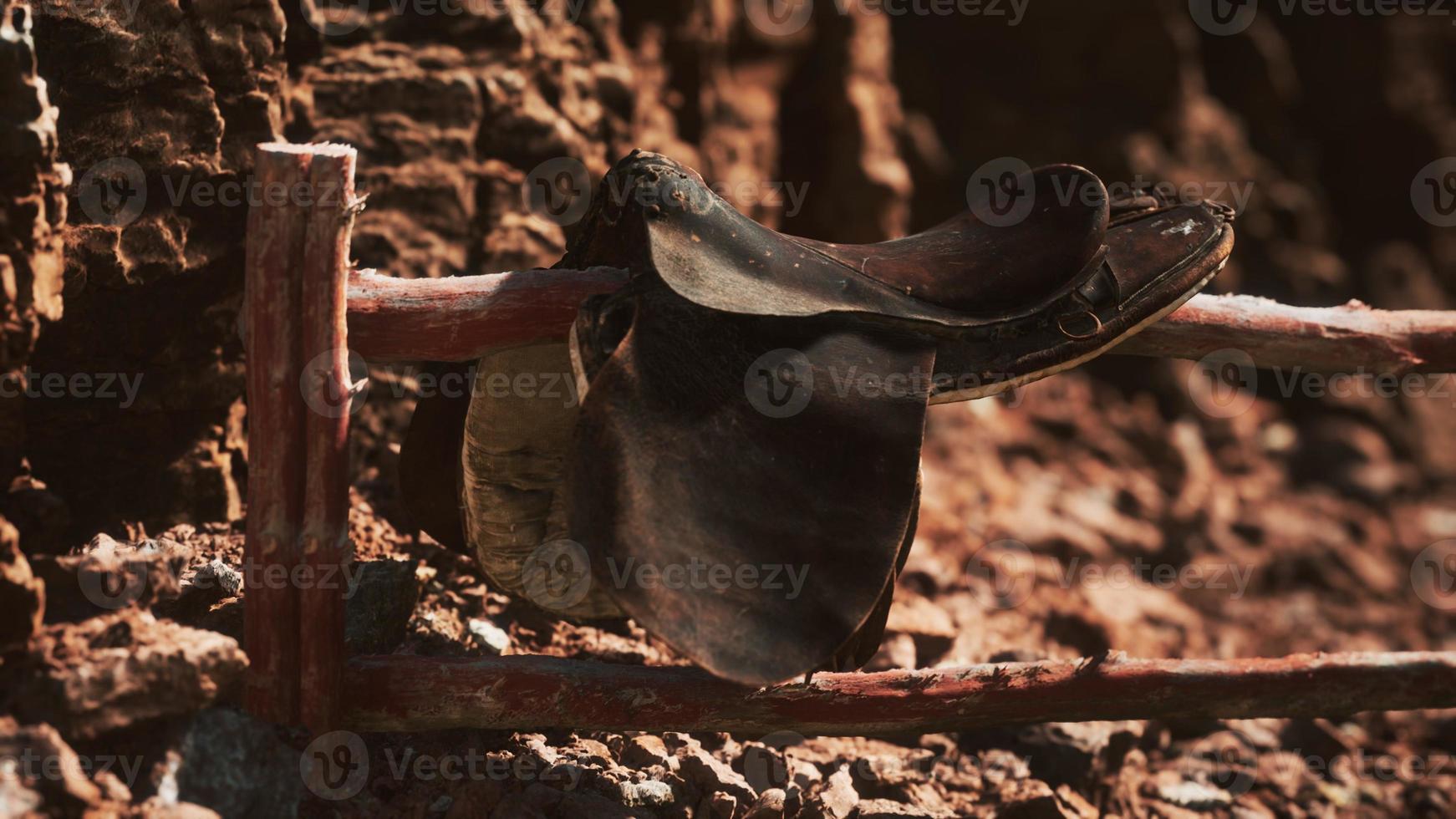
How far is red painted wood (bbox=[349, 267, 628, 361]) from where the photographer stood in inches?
92.9

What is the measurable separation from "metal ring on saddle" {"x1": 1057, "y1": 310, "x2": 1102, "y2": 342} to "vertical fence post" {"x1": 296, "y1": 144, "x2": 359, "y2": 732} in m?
1.50

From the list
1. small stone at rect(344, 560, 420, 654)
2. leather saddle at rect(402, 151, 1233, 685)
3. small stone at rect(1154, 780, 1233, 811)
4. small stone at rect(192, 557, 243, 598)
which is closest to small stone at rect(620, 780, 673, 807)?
leather saddle at rect(402, 151, 1233, 685)

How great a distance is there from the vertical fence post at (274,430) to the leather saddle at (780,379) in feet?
1.90

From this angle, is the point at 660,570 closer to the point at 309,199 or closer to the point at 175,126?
the point at 309,199

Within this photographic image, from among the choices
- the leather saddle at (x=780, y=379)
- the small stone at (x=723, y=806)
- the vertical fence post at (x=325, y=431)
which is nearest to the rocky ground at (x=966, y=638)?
the small stone at (x=723, y=806)

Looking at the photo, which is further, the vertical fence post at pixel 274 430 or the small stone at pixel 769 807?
the small stone at pixel 769 807

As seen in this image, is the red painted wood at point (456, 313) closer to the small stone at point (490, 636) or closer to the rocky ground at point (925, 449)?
the rocky ground at point (925, 449)

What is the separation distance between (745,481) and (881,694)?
77cm

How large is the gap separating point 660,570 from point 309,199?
99 cm

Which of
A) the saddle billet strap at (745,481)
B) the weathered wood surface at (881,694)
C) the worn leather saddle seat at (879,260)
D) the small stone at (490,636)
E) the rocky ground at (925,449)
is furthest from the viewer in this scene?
the small stone at (490,636)

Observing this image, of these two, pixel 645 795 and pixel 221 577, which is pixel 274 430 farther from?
pixel 645 795

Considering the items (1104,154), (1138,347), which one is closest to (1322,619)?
(1104,154)

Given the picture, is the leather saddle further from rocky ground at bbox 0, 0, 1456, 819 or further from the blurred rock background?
the blurred rock background

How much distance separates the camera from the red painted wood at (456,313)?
2359mm
